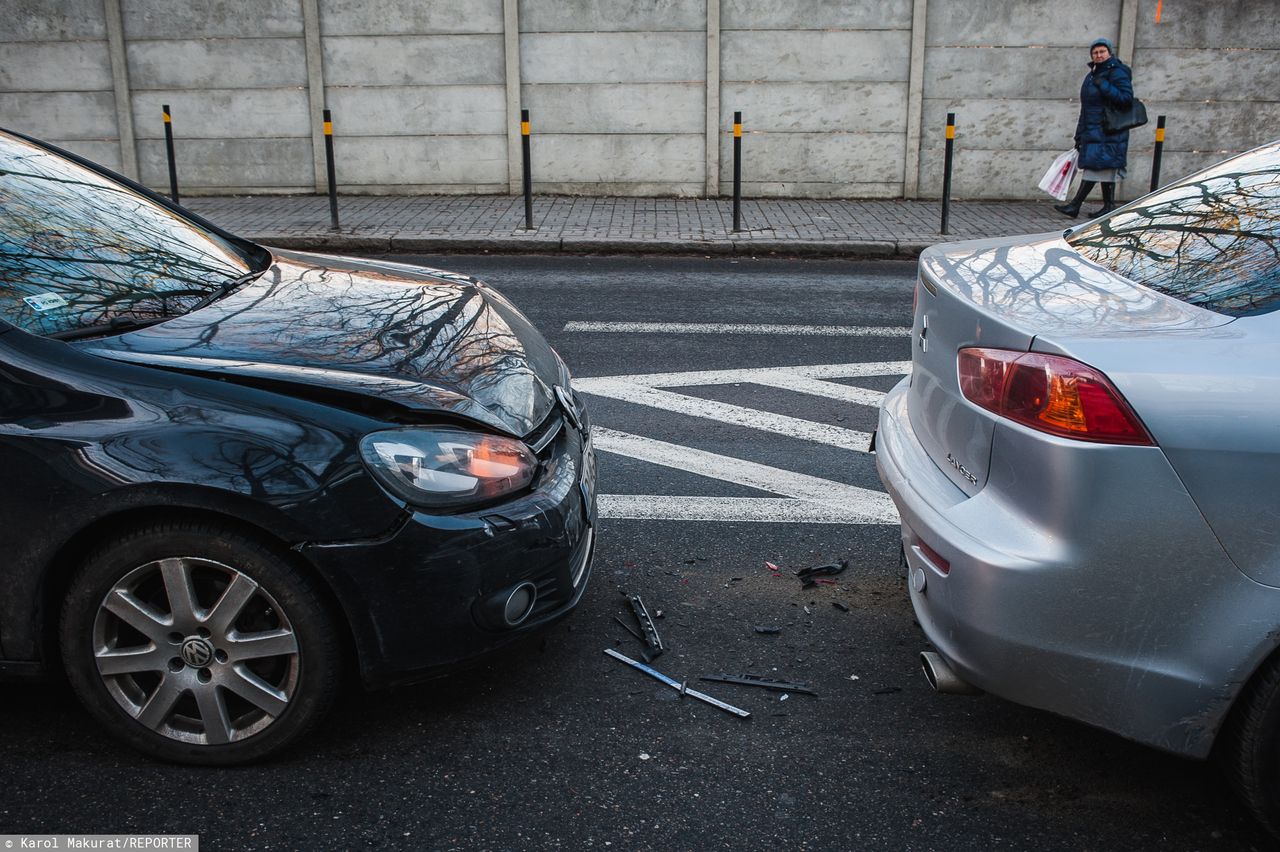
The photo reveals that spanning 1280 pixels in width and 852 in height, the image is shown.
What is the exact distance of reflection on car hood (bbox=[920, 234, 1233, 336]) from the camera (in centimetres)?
286

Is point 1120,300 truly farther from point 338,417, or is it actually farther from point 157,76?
point 157,76

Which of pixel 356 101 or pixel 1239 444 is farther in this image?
pixel 356 101

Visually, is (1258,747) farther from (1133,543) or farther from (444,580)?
(444,580)

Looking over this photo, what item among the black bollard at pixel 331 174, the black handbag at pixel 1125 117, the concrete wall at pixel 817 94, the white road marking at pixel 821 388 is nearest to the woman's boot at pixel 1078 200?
the black handbag at pixel 1125 117

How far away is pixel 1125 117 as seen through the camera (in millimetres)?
12125

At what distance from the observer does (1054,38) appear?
13.5 metres

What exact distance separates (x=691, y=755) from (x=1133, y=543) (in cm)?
125

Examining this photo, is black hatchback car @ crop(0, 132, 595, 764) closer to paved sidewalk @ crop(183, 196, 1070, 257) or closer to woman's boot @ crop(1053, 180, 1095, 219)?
paved sidewalk @ crop(183, 196, 1070, 257)

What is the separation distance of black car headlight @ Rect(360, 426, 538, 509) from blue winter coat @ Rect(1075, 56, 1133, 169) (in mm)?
10690

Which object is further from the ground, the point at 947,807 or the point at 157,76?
the point at 157,76

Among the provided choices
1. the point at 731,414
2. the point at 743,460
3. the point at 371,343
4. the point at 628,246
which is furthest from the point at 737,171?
the point at 371,343

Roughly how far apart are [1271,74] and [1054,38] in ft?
8.07

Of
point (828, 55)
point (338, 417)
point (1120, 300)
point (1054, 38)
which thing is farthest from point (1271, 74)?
point (338, 417)

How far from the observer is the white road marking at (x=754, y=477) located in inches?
193
